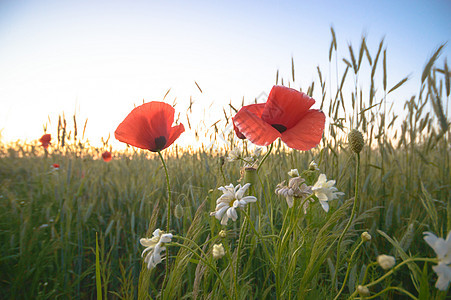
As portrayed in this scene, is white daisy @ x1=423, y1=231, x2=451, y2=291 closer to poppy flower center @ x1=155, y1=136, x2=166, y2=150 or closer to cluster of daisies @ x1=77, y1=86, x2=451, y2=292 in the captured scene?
cluster of daisies @ x1=77, y1=86, x2=451, y2=292

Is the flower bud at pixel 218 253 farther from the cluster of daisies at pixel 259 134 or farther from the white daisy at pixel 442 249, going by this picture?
the white daisy at pixel 442 249

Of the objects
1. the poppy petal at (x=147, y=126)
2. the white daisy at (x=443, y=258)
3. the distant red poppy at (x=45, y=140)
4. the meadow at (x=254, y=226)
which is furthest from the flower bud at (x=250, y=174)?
the distant red poppy at (x=45, y=140)

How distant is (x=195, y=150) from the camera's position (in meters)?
2.92

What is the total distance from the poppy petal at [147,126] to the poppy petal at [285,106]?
0.34 meters

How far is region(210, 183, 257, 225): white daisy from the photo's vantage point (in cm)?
67

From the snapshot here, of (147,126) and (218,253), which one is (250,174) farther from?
(147,126)

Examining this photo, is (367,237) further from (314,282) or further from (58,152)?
(58,152)

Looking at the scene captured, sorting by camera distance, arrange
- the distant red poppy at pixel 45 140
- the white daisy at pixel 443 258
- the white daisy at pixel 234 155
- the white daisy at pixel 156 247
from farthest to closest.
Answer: the distant red poppy at pixel 45 140 → the white daisy at pixel 234 155 → the white daisy at pixel 156 247 → the white daisy at pixel 443 258

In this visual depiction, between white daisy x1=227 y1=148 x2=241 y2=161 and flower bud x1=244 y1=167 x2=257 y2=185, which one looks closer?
flower bud x1=244 y1=167 x2=257 y2=185

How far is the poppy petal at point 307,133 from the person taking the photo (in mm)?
821

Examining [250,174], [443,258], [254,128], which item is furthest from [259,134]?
[443,258]

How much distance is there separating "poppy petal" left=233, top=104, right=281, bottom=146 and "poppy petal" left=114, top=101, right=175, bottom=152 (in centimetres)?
29

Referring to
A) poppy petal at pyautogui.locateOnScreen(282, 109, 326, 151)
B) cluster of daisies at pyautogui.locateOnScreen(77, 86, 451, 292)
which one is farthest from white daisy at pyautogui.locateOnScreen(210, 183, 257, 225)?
poppy petal at pyautogui.locateOnScreen(282, 109, 326, 151)

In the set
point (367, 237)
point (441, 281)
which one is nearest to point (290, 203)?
point (367, 237)
